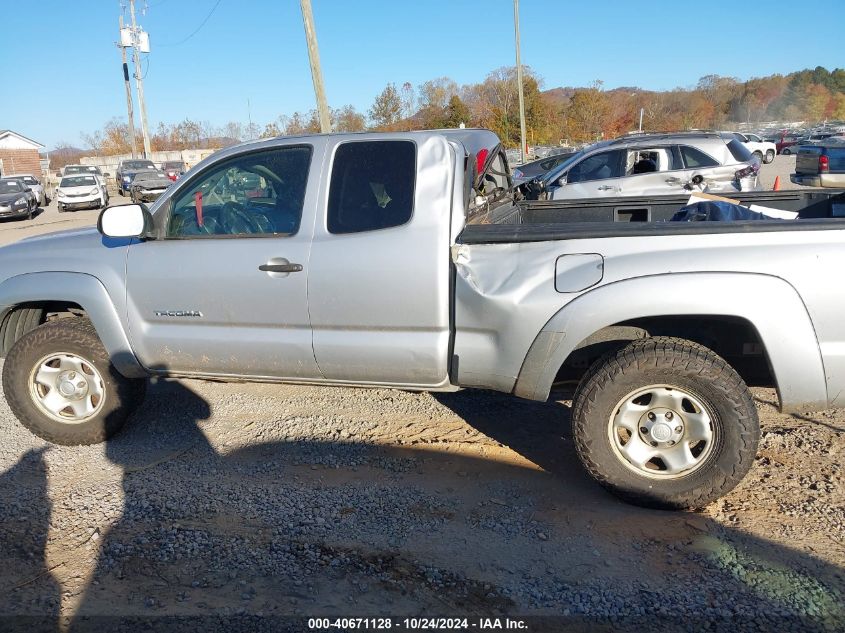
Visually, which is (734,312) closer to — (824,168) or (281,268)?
(281,268)

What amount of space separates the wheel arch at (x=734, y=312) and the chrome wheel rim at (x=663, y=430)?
369 millimetres

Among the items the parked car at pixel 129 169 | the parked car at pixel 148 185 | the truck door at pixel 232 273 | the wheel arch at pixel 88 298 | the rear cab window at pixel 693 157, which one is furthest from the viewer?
the parked car at pixel 129 169

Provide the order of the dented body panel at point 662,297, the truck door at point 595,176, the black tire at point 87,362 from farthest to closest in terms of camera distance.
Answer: the truck door at point 595,176 → the black tire at point 87,362 → the dented body panel at point 662,297

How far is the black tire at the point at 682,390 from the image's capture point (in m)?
3.29

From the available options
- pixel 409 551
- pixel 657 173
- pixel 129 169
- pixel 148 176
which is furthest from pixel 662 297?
pixel 129 169

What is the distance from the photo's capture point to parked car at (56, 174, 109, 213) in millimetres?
28141

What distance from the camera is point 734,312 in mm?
3211

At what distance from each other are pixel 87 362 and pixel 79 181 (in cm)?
2788

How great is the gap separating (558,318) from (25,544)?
2.82 meters

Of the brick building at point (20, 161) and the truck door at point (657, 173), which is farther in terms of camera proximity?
the brick building at point (20, 161)

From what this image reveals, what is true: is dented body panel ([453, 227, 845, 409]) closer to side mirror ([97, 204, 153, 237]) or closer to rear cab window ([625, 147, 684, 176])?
side mirror ([97, 204, 153, 237])

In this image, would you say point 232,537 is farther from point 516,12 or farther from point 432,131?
point 516,12

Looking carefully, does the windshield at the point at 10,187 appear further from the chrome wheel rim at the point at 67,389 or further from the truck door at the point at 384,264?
the truck door at the point at 384,264

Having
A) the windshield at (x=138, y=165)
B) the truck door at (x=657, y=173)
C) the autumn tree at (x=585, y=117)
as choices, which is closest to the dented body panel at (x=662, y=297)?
the truck door at (x=657, y=173)
